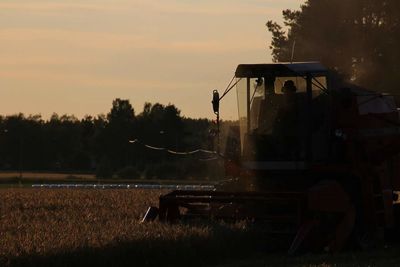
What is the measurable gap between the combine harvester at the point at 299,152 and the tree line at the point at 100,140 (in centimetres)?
7825

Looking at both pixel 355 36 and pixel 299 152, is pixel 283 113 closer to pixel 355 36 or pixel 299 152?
pixel 299 152

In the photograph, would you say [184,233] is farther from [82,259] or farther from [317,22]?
[317,22]

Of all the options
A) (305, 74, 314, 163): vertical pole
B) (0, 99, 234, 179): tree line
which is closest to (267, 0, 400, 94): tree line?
(305, 74, 314, 163): vertical pole

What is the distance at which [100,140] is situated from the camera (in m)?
132

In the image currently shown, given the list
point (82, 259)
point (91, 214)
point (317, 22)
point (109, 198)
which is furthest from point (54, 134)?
point (82, 259)

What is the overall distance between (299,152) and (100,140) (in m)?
113

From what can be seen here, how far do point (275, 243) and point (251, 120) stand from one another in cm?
238

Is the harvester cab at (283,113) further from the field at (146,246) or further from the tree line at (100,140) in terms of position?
the tree line at (100,140)

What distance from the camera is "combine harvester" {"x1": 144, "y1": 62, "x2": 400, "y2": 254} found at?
2000cm

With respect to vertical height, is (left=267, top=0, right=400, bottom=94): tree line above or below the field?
above

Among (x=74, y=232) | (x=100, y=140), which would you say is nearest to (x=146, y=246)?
(x=74, y=232)

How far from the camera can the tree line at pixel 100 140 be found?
385 feet

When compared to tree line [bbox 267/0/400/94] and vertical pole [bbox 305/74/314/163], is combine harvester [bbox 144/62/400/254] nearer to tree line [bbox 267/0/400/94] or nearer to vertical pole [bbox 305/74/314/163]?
vertical pole [bbox 305/74/314/163]

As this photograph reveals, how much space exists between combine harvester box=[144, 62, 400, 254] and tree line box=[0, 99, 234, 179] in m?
78.2
